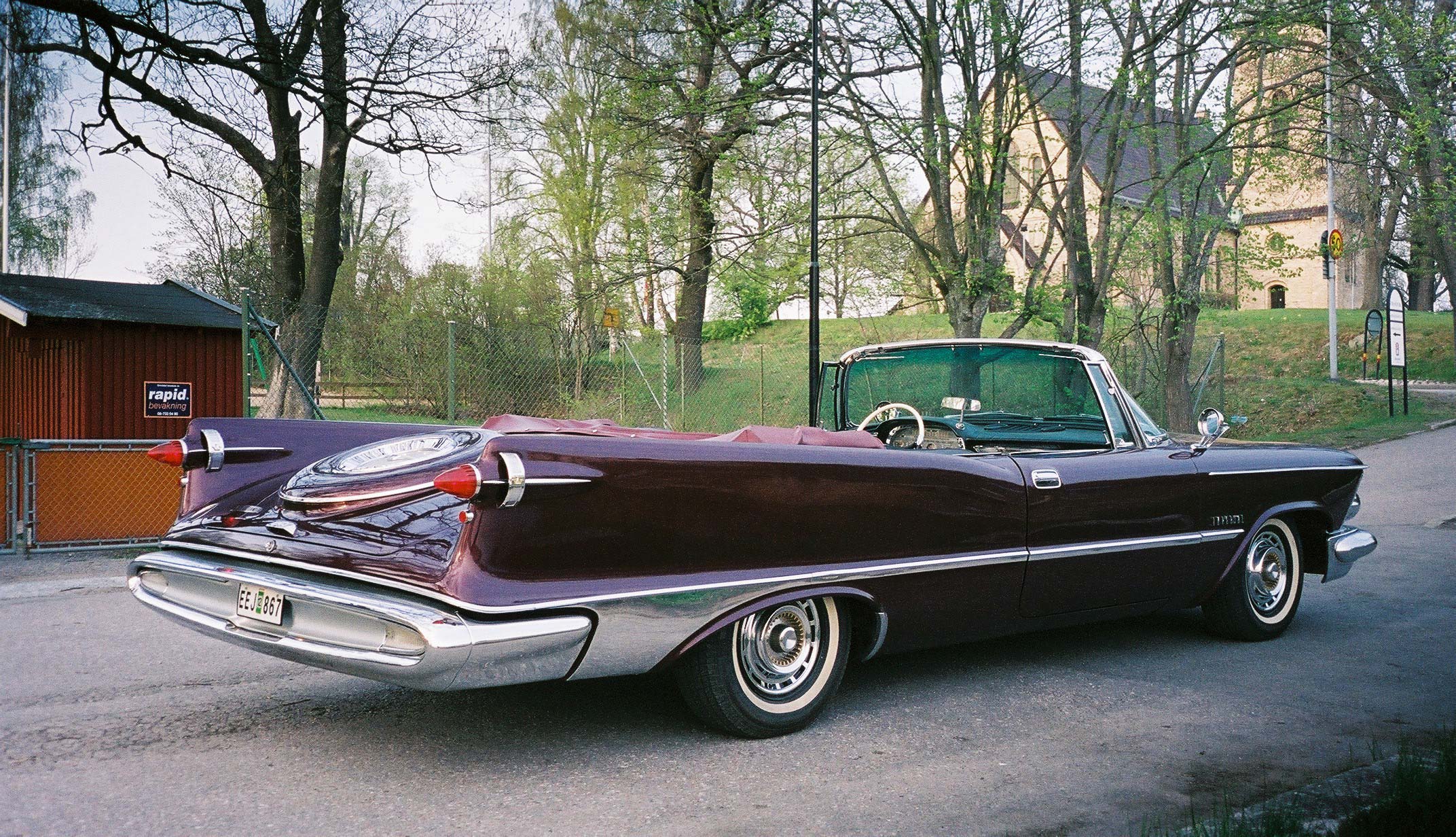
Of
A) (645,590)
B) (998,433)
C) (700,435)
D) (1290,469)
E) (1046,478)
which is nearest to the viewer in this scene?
(645,590)

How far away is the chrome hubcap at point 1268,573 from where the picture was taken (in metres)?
5.65

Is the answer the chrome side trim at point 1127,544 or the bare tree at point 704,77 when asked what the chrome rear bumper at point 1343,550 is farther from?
the bare tree at point 704,77

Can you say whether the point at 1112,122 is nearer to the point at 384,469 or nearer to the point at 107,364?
the point at 107,364

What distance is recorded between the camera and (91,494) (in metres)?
9.05

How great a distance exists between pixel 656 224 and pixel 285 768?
17503mm

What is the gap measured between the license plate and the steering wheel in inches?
111

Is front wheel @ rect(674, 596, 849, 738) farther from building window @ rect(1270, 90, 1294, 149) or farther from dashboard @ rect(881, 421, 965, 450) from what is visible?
building window @ rect(1270, 90, 1294, 149)

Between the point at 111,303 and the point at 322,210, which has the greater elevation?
the point at 322,210

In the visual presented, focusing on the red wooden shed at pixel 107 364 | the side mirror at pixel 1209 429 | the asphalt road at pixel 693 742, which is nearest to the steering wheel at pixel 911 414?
the asphalt road at pixel 693 742

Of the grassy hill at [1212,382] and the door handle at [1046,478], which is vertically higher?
the grassy hill at [1212,382]

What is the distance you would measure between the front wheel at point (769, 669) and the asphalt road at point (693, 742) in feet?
0.37

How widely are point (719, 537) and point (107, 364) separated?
9153mm

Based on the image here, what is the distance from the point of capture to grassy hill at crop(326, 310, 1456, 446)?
637 inches

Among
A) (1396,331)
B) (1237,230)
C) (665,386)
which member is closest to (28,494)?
(665,386)
